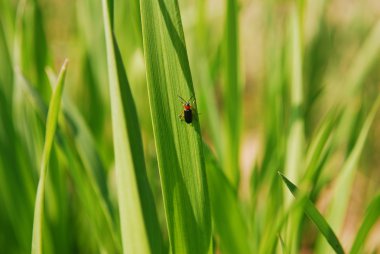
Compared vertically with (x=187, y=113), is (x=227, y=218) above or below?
below

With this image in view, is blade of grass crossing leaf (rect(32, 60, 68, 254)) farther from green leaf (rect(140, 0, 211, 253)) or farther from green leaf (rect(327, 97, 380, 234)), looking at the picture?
green leaf (rect(327, 97, 380, 234))

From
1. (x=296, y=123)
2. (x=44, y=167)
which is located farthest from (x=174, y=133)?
(x=296, y=123)

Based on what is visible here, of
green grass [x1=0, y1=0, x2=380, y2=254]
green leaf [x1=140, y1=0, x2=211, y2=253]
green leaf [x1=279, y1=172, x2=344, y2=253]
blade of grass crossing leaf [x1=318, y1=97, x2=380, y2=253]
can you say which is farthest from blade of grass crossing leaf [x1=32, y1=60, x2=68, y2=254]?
blade of grass crossing leaf [x1=318, y1=97, x2=380, y2=253]

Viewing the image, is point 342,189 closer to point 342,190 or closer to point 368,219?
point 342,190

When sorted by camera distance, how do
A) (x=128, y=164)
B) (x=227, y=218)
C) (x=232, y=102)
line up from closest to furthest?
(x=128, y=164)
(x=227, y=218)
(x=232, y=102)

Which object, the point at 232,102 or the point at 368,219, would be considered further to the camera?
the point at 232,102

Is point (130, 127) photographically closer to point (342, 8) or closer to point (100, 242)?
point (100, 242)
